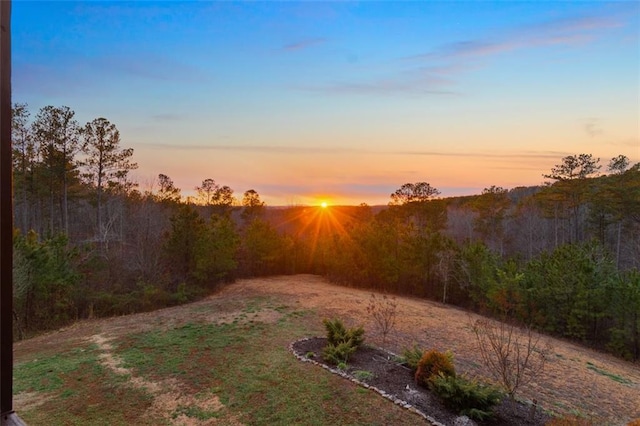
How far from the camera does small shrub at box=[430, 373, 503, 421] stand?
553 cm

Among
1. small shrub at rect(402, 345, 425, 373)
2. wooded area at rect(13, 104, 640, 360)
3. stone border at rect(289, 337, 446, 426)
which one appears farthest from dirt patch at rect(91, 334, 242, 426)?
wooded area at rect(13, 104, 640, 360)

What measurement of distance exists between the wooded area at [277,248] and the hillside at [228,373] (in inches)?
76.6

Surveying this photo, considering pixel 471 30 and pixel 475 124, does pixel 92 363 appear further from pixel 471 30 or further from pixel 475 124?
pixel 475 124

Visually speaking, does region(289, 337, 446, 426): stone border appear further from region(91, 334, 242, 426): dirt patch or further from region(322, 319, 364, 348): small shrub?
region(91, 334, 242, 426): dirt patch

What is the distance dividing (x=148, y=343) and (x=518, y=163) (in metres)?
20.1

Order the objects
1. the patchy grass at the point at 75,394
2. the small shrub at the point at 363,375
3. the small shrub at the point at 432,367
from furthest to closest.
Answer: the small shrub at the point at 363,375
the small shrub at the point at 432,367
the patchy grass at the point at 75,394

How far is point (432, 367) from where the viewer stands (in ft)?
21.2

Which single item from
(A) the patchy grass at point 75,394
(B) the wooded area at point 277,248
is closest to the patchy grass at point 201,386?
(A) the patchy grass at point 75,394

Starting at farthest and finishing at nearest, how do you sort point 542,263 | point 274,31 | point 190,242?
point 190,242, point 542,263, point 274,31

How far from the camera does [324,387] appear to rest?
6.54 meters

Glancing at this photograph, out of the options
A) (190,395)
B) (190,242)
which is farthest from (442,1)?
(190,242)

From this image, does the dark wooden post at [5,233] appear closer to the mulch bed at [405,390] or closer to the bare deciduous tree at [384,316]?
the mulch bed at [405,390]

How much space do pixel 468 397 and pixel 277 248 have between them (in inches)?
772

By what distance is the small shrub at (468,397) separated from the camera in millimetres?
5527
